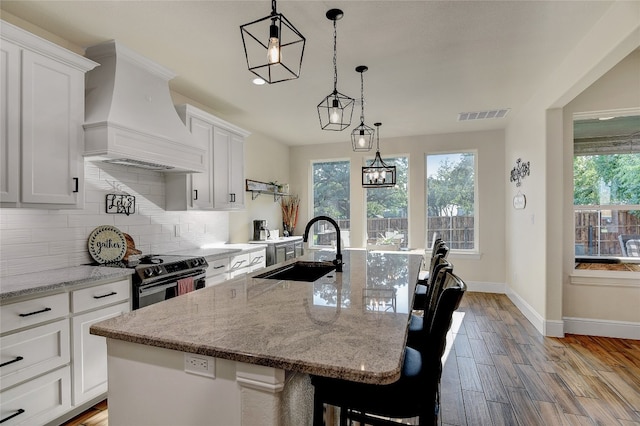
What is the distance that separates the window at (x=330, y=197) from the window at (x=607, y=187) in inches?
142

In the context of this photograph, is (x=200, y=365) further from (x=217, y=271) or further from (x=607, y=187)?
(x=607, y=187)

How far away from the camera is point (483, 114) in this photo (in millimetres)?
4656

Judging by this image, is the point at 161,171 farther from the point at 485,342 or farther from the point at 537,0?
the point at 485,342

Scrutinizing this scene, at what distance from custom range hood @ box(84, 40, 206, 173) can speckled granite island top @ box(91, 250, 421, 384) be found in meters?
1.57

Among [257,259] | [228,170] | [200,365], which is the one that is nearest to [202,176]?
[228,170]

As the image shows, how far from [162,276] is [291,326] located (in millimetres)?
1973

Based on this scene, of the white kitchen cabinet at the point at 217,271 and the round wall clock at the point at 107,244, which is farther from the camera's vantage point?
the white kitchen cabinet at the point at 217,271

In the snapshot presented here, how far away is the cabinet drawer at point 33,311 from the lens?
1.77 metres

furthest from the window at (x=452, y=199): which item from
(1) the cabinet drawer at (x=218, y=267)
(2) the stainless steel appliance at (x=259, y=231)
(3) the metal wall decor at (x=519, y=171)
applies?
(1) the cabinet drawer at (x=218, y=267)

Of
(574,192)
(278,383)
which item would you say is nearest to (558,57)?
(574,192)

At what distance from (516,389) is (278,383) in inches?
94.5

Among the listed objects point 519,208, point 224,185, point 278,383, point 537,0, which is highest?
point 537,0

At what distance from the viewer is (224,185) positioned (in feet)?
13.2

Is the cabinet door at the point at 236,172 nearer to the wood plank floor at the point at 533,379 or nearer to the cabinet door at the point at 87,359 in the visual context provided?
→ the cabinet door at the point at 87,359
